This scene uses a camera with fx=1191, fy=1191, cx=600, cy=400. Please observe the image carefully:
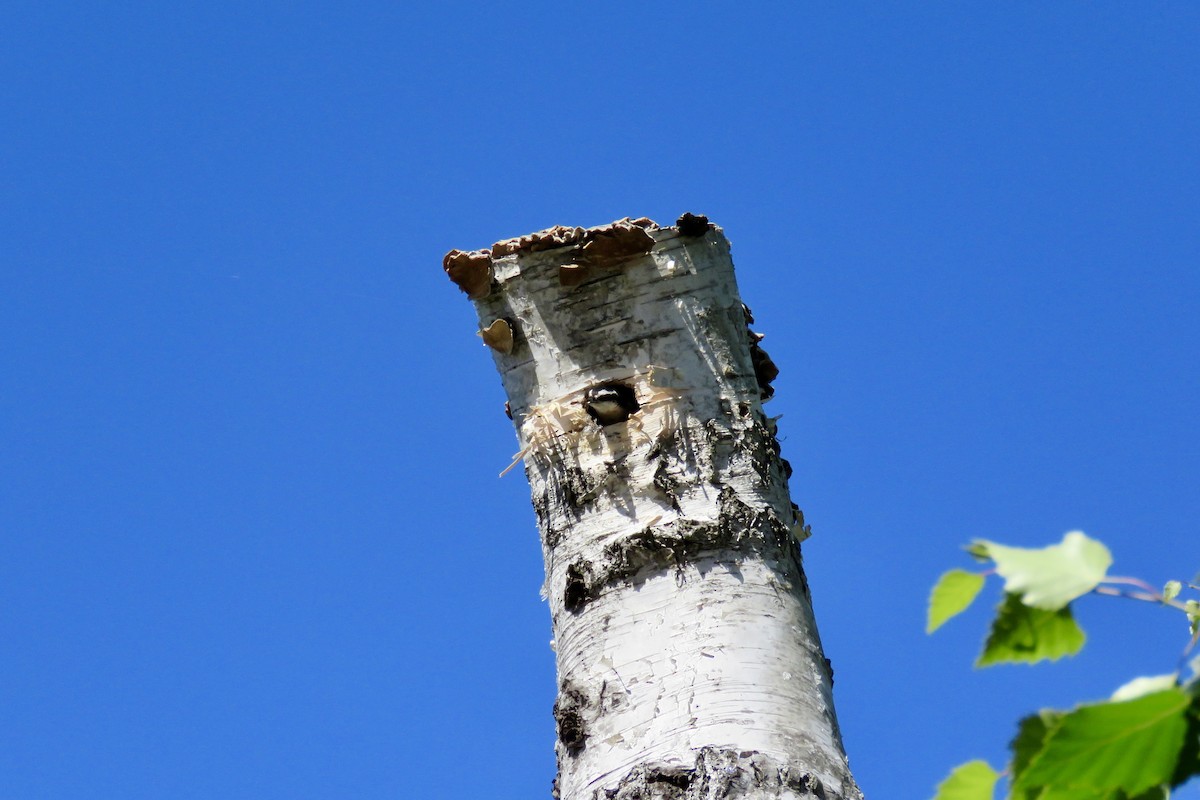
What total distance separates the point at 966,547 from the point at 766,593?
146 cm

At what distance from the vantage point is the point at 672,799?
194cm

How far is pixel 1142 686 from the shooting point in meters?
0.74

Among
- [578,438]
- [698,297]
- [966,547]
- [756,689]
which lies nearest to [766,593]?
[756,689]

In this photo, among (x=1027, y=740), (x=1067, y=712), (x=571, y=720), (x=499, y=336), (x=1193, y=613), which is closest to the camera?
(x=1067, y=712)

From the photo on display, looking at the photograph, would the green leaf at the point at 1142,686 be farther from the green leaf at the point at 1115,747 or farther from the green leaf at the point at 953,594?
the green leaf at the point at 953,594

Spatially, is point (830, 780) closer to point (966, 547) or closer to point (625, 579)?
point (625, 579)

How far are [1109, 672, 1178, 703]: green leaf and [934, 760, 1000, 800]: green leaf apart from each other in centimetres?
14

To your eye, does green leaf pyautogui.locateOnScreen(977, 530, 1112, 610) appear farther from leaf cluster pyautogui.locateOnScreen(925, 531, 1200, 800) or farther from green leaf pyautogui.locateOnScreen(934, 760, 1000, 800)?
green leaf pyautogui.locateOnScreen(934, 760, 1000, 800)

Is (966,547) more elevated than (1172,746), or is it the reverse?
(966,547)

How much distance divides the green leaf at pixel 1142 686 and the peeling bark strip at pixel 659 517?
124cm

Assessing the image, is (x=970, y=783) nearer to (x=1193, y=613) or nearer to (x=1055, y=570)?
(x=1055, y=570)

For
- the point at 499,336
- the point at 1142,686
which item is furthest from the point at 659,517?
the point at 1142,686

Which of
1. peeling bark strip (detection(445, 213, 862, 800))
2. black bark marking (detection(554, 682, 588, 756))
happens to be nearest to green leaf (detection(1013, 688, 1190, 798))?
peeling bark strip (detection(445, 213, 862, 800))

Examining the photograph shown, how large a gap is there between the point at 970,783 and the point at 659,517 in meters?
1.51
